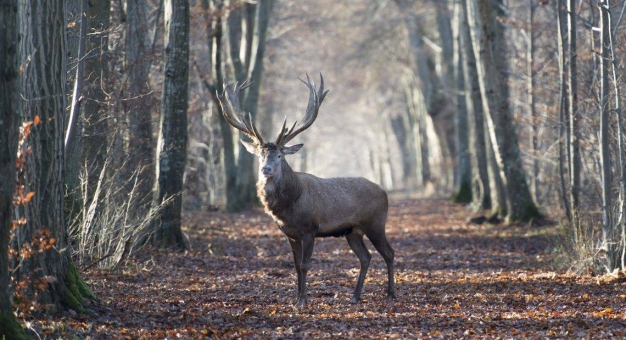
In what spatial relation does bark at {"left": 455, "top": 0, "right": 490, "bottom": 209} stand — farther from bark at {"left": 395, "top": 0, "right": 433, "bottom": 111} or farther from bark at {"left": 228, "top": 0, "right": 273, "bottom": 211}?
bark at {"left": 395, "top": 0, "right": 433, "bottom": 111}

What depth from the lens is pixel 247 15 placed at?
27.4 m

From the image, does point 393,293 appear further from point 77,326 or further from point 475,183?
point 475,183

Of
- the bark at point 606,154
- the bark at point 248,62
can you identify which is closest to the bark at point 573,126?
the bark at point 606,154

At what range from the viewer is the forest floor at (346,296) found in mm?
8727

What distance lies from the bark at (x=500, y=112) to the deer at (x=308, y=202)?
362 inches

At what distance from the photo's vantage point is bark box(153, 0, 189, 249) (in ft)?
49.4

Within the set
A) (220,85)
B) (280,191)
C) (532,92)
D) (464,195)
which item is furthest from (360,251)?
(464,195)

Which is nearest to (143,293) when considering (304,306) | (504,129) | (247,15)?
(304,306)

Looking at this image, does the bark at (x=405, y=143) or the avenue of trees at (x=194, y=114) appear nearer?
the avenue of trees at (x=194, y=114)

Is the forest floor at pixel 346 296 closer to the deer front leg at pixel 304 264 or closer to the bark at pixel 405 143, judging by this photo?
the deer front leg at pixel 304 264

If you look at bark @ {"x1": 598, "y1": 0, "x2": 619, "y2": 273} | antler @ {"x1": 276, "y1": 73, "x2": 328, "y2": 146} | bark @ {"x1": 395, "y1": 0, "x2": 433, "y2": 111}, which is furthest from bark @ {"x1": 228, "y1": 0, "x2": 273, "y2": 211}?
bark @ {"x1": 598, "y1": 0, "x2": 619, "y2": 273}

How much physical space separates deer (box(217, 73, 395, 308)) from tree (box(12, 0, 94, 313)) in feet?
9.27

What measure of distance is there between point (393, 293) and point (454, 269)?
3571mm

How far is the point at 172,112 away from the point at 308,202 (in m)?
5.06
